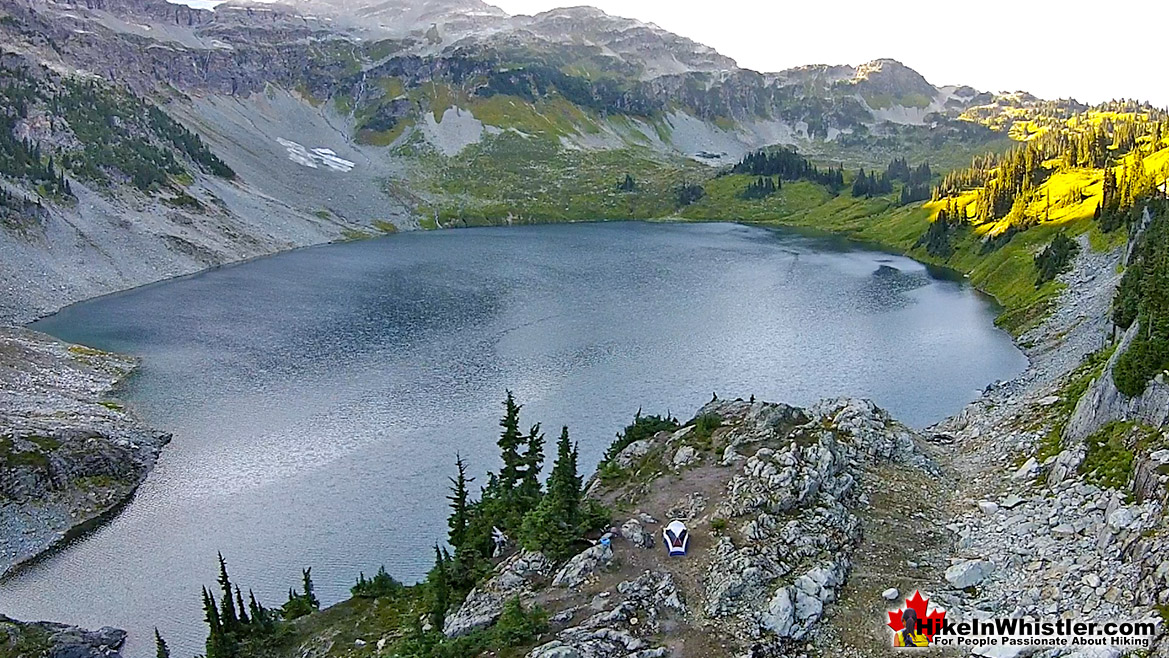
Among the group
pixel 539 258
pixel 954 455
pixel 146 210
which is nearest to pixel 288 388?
pixel 954 455

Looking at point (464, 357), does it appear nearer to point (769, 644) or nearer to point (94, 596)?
point (94, 596)

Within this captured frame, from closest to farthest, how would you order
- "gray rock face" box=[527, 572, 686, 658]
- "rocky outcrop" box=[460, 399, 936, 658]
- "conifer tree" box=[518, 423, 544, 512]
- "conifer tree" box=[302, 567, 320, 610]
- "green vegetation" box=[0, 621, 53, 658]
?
"gray rock face" box=[527, 572, 686, 658] → "rocky outcrop" box=[460, 399, 936, 658] → "green vegetation" box=[0, 621, 53, 658] → "conifer tree" box=[518, 423, 544, 512] → "conifer tree" box=[302, 567, 320, 610]

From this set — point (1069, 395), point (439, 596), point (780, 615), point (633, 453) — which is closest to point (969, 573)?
point (780, 615)

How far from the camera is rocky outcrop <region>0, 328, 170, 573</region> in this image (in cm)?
6166

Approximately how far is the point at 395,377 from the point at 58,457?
1352 inches

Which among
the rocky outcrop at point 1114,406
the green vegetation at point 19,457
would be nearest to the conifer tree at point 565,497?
the rocky outcrop at point 1114,406

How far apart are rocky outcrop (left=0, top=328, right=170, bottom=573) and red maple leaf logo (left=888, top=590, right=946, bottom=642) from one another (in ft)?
198

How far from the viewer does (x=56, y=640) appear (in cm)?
4650

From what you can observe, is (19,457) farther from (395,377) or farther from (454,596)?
(454,596)

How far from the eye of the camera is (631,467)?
5050 centimetres

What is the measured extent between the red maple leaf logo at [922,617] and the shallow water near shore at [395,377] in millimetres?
33849

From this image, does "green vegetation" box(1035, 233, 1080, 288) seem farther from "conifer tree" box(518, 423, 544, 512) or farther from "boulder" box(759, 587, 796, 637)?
"boulder" box(759, 587, 796, 637)

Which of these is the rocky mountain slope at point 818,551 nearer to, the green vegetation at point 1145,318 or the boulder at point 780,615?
the boulder at point 780,615

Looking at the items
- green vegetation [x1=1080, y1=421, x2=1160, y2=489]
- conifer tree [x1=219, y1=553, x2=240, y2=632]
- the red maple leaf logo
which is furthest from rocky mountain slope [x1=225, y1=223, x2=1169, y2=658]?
conifer tree [x1=219, y1=553, x2=240, y2=632]
